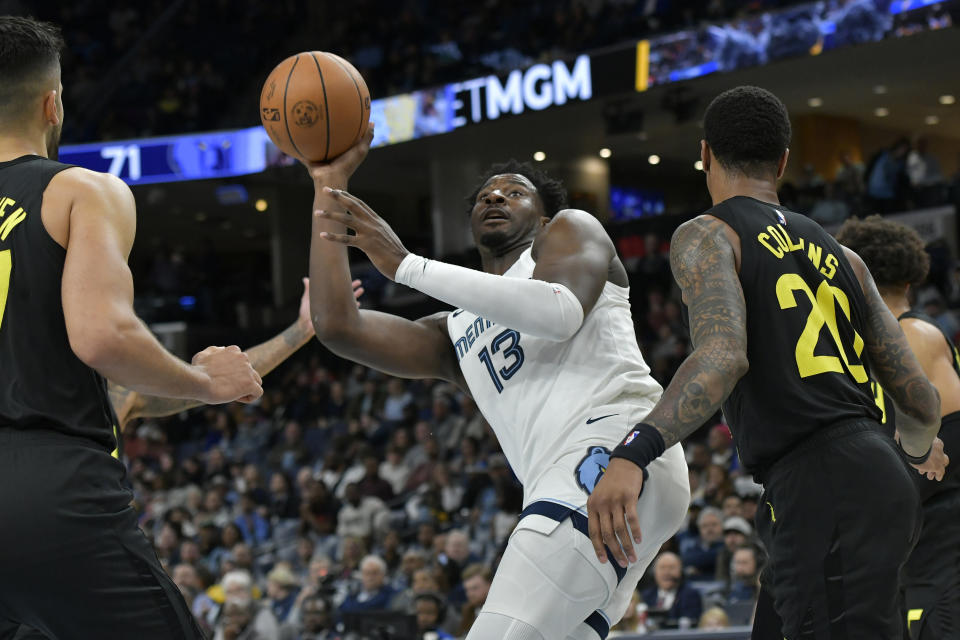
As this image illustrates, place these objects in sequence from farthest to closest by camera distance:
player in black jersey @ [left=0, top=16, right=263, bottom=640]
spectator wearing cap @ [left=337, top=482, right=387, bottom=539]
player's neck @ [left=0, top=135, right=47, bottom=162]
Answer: spectator wearing cap @ [left=337, top=482, right=387, bottom=539]
player's neck @ [left=0, top=135, right=47, bottom=162]
player in black jersey @ [left=0, top=16, right=263, bottom=640]

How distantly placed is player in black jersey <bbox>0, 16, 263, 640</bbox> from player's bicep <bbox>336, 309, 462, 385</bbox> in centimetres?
117

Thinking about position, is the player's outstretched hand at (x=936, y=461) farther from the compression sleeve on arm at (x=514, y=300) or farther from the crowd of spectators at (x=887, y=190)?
the crowd of spectators at (x=887, y=190)

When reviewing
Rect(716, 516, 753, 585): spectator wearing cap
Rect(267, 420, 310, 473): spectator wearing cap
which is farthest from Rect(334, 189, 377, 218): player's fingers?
Rect(267, 420, 310, 473): spectator wearing cap

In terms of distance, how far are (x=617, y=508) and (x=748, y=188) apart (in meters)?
1.09

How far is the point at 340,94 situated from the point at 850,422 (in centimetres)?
200

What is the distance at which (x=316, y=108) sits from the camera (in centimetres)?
375

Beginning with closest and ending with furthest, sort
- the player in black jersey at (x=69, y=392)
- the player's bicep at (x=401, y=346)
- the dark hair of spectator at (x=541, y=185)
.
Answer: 1. the player in black jersey at (x=69, y=392)
2. the player's bicep at (x=401, y=346)
3. the dark hair of spectator at (x=541, y=185)

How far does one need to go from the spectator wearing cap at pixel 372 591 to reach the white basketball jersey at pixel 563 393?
6.40m

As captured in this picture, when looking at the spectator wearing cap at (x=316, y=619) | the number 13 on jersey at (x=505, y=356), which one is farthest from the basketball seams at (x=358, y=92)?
the spectator wearing cap at (x=316, y=619)

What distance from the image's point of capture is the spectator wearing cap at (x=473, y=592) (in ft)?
28.1

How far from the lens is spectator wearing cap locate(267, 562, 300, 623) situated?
1059cm

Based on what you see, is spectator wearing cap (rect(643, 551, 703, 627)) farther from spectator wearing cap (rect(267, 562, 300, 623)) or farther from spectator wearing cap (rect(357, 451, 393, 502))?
spectator wearing cap (rect(357, 451, 393, 502))

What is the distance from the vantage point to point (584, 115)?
17547 millimetres

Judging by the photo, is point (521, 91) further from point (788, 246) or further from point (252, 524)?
point (788, 246)
